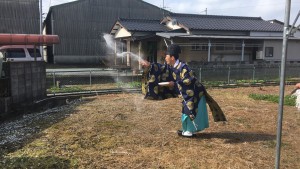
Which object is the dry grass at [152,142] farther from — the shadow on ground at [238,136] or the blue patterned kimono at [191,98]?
the blue patterned kimono at [191,98]

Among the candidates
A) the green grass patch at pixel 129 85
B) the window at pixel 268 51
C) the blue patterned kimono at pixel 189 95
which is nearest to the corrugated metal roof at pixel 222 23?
the window at pixel 268 51

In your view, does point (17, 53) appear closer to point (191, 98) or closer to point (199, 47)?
point (199, 47)

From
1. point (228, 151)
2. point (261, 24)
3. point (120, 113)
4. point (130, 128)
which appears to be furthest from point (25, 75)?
point (261, 24)

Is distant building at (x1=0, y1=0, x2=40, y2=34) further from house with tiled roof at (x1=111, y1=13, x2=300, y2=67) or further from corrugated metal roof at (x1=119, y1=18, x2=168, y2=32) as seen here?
corrugated metal roof at (x1=119, y1=18, x2=168, y2=32)

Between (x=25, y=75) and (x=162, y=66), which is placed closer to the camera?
(x=162, y=66)

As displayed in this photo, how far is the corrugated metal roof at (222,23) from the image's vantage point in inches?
955

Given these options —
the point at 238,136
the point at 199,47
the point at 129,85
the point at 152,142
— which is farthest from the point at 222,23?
the point at 152,142

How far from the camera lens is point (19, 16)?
31703mm

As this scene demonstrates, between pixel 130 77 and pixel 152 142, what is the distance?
35.3 feet

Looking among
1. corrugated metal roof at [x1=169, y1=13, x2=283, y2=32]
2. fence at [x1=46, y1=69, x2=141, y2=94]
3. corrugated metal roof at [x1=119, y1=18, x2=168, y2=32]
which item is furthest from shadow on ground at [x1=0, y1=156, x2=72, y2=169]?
corrugated metal roof at [x1=119, y1=18, x2=168, y2=32]

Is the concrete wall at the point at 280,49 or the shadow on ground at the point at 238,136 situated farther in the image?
the concrete wall at the point at 280,49

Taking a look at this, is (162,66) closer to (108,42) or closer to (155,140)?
(155,140)

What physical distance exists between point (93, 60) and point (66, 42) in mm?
3439

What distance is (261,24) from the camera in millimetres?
27500
